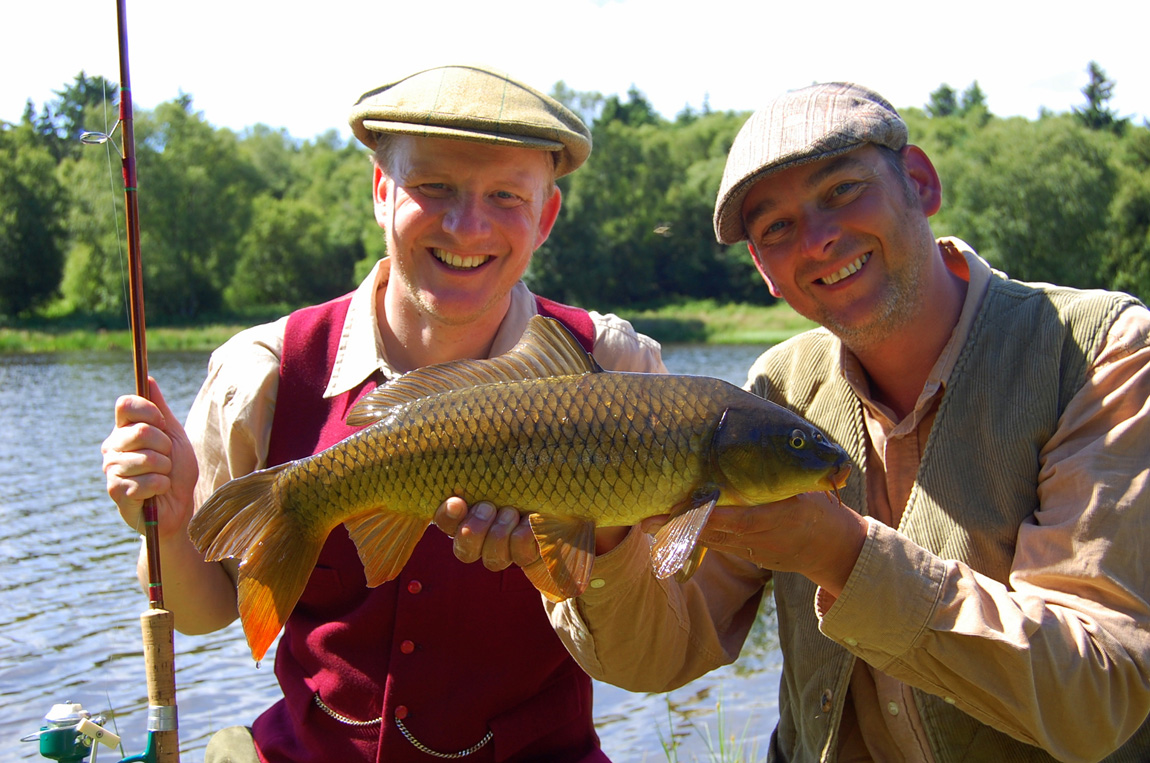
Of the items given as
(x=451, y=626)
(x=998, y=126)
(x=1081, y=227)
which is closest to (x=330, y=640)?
(x=451, y=626)

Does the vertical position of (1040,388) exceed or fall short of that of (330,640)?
it exceeds it

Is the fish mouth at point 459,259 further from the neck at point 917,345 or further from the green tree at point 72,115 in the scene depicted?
the green tree at point 72,115

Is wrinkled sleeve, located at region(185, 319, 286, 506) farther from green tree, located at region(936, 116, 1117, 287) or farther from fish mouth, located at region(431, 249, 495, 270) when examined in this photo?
green tree, located at region(936, 116, 1117, 287)

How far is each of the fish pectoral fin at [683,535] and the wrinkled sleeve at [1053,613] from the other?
0.42 m

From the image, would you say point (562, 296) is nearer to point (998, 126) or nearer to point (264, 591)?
point (998, 126)

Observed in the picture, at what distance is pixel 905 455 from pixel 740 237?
0.86 m

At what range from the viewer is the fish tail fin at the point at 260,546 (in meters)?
2.23

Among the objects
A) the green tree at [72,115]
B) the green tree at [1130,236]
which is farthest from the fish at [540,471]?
the green tree at [1130,236]

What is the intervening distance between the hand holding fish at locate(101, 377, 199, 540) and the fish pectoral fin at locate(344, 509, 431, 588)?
0.59 m

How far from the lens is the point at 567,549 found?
2.17m

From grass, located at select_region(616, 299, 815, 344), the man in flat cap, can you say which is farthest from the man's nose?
grass, located at select_region(616, 299, 815, 344)

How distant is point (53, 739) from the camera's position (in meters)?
2.45

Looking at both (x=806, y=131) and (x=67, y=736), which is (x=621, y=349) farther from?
(x=67, y=736)

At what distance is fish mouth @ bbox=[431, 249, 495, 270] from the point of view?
273 cm
